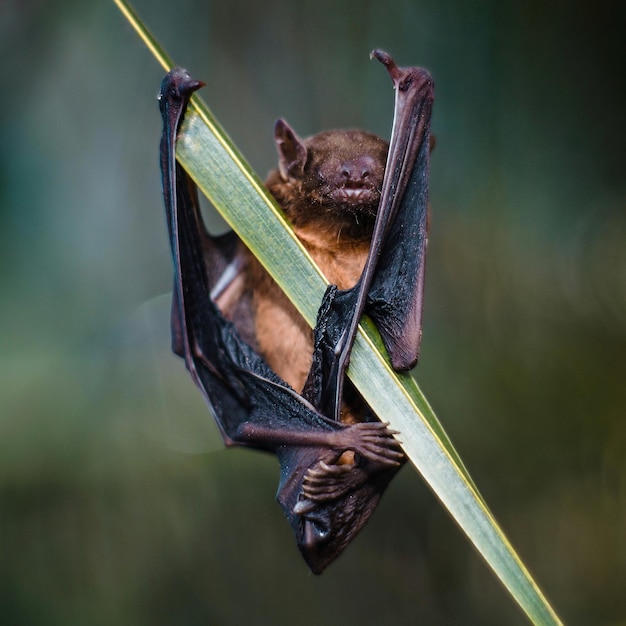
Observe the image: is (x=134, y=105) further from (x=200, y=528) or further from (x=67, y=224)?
(x=200, y=528)

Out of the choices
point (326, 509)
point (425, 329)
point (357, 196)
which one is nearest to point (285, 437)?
point (326, 509)

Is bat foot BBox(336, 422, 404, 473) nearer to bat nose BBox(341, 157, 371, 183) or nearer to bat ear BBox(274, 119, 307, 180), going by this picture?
bat nose BBox(341, 157, 371, 183)

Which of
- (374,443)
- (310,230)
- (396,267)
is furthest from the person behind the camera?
(310,230)

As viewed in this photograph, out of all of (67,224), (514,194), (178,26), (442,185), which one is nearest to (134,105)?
(178,26)

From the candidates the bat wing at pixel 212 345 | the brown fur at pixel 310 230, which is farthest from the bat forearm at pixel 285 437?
the brown fur at pixel 310 230

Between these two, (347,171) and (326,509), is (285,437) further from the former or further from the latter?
(347,171)

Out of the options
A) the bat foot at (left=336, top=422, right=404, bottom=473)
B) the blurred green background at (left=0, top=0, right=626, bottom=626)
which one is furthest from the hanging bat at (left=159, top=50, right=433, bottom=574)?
the blurred green background at (left=0, top=0, right=626, bottom=626)
